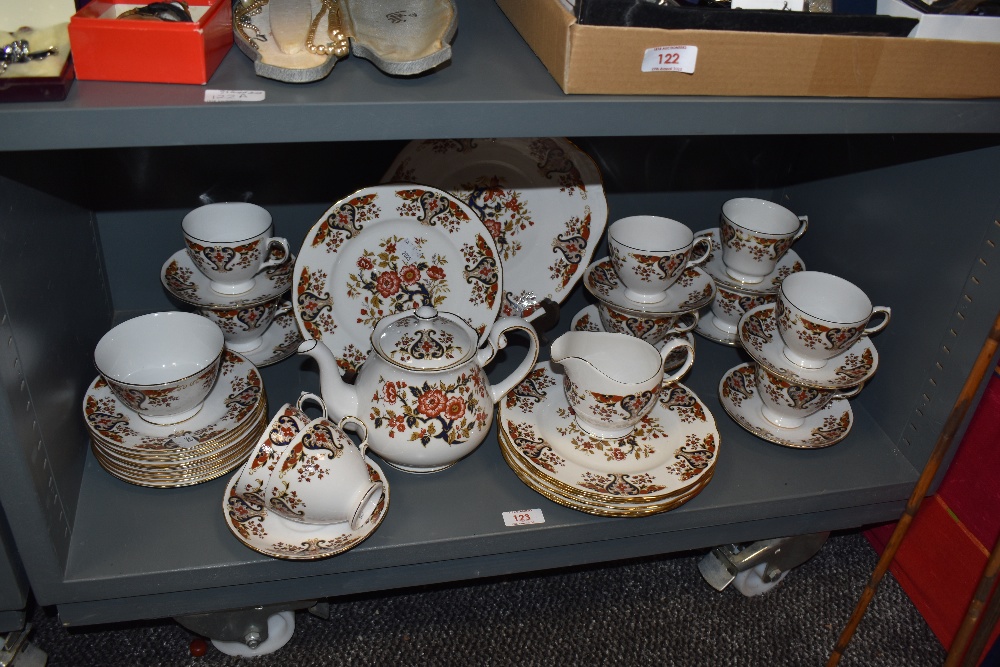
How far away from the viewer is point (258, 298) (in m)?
1.15

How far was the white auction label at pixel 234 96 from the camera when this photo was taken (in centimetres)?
72

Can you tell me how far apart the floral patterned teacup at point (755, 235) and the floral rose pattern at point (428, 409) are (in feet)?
1.62

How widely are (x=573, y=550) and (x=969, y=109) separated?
27.4 inches

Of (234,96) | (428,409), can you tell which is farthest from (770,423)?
(234,96)

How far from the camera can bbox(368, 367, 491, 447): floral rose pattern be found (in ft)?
3.24

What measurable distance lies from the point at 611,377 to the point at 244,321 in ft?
1.74

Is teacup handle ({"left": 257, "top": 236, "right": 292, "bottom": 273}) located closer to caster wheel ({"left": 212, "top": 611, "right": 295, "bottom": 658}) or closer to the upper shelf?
the upper shelf

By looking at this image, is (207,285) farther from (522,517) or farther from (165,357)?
(522,517)

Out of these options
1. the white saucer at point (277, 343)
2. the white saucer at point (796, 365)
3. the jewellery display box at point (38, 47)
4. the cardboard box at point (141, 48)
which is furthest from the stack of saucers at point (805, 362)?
the jewellery display box at point (38, 47)

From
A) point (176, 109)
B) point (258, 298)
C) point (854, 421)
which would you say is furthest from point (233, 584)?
point (854, 421)

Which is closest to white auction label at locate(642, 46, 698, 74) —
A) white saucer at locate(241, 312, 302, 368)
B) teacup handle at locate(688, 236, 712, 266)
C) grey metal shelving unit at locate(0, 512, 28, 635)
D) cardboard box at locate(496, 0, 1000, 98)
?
cardboard box at locate(496, 0, 1000, 98)

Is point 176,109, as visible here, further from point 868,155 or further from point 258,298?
point 868,155

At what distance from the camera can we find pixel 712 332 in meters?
1.36

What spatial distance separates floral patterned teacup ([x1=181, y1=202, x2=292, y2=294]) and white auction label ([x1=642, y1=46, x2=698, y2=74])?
0.60 meters
